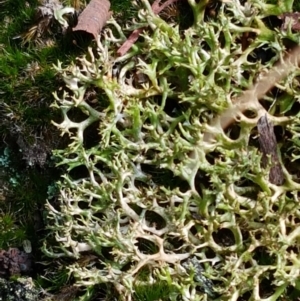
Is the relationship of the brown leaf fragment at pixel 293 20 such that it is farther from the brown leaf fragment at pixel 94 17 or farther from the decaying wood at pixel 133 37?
the brown leaf fragment at pixel 94 17

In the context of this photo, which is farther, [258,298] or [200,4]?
[200,4]

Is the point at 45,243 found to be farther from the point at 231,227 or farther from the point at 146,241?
the point at 231,227

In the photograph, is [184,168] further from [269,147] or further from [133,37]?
[133,37]

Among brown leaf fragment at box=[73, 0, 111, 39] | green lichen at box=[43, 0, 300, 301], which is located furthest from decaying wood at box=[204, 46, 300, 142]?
brown leaf fragment at box=[73, 0, 111, 39]

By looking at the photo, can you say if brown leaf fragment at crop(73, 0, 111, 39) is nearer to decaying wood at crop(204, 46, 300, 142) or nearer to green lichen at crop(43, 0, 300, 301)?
green lichen at crop(43, 0, 300, 301)

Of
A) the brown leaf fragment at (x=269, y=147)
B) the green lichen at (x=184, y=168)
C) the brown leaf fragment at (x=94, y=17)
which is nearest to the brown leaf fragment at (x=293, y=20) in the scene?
the green lichen at (x=184, y=168)

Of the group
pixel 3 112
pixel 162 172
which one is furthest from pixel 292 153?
pixel 3 112

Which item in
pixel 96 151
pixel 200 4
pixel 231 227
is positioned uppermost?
pixel 200 4
